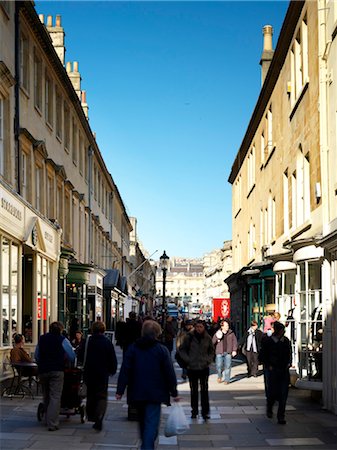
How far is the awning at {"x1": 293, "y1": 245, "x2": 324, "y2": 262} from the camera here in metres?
15.8

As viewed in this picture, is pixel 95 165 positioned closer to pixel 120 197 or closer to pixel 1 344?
pixel 120 197

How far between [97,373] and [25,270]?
8536mm

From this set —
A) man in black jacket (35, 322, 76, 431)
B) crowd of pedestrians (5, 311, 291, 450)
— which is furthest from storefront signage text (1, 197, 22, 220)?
man in black jacket (35, 322, 76, 431)

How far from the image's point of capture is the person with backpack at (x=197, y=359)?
14.3m

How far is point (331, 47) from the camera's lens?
50.9 feet

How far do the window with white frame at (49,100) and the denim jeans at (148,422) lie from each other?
17.7 m

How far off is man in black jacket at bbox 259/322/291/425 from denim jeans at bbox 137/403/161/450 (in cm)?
520

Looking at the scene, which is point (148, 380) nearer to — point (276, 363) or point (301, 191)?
point (276, 363)

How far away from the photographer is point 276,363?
1384cm

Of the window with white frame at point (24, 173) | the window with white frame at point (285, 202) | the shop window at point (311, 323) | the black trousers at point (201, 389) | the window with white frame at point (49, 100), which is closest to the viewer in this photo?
the black trousers at point (201, 389)

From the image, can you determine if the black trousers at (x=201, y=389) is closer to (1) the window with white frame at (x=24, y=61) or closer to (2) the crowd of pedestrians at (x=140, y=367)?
(2) the crowd of pedestrians at (x=140, y=367)

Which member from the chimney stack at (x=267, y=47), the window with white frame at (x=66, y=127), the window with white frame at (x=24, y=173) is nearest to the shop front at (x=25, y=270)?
the window with white frame at (x=24, y=173)

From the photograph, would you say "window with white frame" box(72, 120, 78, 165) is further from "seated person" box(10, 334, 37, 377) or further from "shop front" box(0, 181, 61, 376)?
"seated person" box(10, 334, 37, 377)

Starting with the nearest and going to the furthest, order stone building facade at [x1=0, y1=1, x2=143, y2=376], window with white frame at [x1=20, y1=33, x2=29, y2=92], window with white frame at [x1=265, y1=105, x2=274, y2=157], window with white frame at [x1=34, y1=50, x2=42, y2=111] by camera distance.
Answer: stone building facade at [x1=0, y1=1, x2=143, y2=376], window with white frame at [x1=20, y1=33, x2=29, y2=92], window with white frame at [x1=34, y1=50, x2=42, y2=111], window with white frame at [x1=265, y1=105, x2=274, y2=157]
